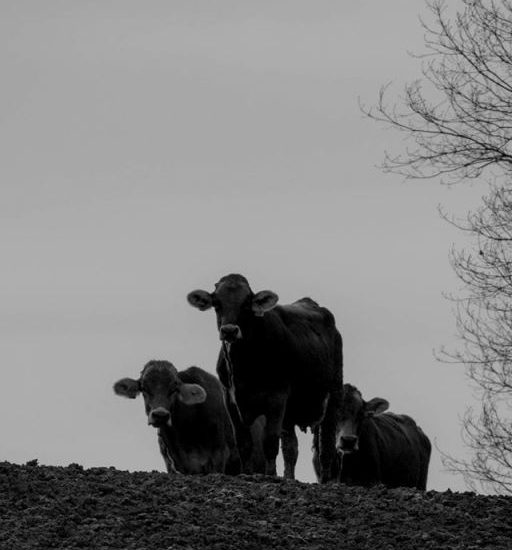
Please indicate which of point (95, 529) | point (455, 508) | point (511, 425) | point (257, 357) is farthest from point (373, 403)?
point (95, 529)

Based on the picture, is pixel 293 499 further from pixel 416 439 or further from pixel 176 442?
pixel 416 439

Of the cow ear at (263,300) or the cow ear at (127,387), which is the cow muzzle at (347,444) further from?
the cow ear at (263,300)

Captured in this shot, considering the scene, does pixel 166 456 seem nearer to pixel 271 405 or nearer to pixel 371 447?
pixel 371 447

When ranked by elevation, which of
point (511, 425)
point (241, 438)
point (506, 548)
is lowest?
point (506, 548)

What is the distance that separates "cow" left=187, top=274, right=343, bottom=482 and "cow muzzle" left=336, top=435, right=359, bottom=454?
121 inches

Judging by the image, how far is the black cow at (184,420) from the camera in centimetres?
2581

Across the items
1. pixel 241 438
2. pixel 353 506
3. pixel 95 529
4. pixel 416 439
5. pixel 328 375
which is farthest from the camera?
pixel 416 439

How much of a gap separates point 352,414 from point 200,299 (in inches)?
236

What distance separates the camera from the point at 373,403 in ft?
92.0

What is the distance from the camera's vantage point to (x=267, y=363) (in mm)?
22375

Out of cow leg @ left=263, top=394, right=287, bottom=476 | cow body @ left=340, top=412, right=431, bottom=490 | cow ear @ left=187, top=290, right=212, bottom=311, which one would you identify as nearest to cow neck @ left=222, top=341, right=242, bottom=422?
cow leg @ left=263, top=394, right=287, bottom=476

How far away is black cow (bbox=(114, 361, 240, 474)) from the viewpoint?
1016 inches

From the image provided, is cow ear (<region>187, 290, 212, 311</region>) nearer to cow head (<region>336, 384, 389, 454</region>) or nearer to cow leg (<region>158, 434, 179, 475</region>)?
cow leg (<region>158, 434, 179, 475</region>)

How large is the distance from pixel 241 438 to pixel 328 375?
7.60ft
